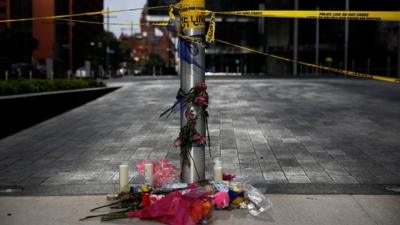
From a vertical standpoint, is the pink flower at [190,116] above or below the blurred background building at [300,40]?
below

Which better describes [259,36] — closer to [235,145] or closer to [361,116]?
[361,116]

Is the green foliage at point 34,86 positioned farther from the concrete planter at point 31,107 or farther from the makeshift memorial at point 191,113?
the makeshift memorial at point 191,113

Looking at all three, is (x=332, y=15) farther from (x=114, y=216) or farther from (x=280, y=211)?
(x=114, y=216)

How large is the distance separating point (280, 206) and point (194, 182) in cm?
109

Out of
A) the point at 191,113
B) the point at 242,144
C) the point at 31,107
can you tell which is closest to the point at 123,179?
the point at 191,113

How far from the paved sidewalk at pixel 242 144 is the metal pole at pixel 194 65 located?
1350 millimetres

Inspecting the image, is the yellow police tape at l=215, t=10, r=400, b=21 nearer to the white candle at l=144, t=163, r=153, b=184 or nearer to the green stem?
the white candle at l=144, t=163, r=153, b=184

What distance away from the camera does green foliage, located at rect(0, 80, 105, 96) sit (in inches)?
588

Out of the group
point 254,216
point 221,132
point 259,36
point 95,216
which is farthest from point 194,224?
point 259,36

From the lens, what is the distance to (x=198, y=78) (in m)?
6.26

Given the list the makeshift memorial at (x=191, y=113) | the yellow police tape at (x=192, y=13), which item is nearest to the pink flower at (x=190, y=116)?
the makeshift memorial at (x=191, y=113)

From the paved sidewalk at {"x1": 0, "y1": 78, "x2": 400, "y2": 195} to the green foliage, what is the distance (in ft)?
5.06

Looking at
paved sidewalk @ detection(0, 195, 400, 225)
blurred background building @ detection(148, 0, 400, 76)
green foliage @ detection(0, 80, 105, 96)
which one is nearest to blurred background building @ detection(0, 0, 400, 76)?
blurred background building @ detection(148, 0, 400, 76)

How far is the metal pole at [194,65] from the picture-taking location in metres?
6.17
